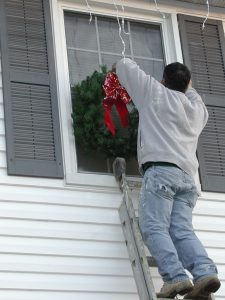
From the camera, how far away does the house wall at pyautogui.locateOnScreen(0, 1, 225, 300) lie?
621 centimetres

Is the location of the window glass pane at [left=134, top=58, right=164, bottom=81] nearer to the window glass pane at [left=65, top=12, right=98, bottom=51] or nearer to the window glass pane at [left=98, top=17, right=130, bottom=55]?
the window glass pane at [left=98, top=17, right=130, bottom=55]

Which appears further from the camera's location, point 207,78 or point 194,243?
point 207,78

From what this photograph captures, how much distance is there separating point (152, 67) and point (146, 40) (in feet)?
0.90

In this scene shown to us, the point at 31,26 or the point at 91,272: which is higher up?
the point at 31,26

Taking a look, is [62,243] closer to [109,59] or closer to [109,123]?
[109,123]

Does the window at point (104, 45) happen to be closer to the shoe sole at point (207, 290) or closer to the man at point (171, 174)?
the man at point (171, 174)

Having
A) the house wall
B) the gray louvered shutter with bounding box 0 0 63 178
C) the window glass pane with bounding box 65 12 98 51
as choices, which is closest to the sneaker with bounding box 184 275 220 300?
the house wall

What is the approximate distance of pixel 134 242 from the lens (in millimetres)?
6238

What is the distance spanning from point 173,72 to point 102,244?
130 cm

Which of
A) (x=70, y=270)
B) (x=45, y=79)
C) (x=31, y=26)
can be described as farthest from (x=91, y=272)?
(x=31, y=26)

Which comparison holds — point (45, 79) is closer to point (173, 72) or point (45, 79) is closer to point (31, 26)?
point (31, 26)

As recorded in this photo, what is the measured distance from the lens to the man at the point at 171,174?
579 centimetres

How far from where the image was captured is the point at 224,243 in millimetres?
6938

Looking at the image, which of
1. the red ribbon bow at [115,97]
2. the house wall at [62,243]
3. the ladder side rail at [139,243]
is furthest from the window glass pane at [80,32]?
the ladder side rail at [139,243]
